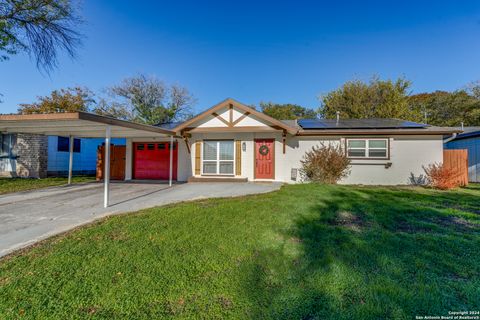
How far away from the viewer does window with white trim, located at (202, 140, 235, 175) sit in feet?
38.8

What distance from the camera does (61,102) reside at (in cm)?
2422

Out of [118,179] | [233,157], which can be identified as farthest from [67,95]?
[233,157]

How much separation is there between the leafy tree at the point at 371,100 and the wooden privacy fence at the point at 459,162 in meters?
13.3

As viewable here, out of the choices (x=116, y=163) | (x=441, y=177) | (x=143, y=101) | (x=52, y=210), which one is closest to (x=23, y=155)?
(x=116, y=163)

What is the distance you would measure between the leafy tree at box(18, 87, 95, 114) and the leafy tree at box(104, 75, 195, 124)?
2143 millimetres

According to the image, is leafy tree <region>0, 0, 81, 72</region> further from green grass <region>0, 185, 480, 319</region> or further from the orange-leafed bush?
the orange-leafed bush

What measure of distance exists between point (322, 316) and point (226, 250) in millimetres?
1714

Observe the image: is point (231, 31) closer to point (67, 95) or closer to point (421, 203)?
point (421, 203)

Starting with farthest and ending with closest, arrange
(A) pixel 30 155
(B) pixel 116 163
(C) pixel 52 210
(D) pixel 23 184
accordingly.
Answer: (A) pixel 30 155 < (B) pixel 116 163 < (D) pixel 23 184 < (C) pixel 52 210

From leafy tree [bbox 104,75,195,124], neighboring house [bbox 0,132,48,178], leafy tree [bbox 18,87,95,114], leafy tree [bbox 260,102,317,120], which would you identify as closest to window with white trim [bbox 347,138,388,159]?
neighboring house [bbox 0,132,48,178]

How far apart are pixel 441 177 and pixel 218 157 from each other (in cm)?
1011

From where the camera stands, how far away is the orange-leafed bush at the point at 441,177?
9703mm

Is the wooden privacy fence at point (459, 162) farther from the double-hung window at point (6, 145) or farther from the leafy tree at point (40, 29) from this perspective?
the double-hung window at point (6, 145)

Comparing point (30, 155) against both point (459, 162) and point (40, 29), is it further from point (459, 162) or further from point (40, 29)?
point (459, 162)
